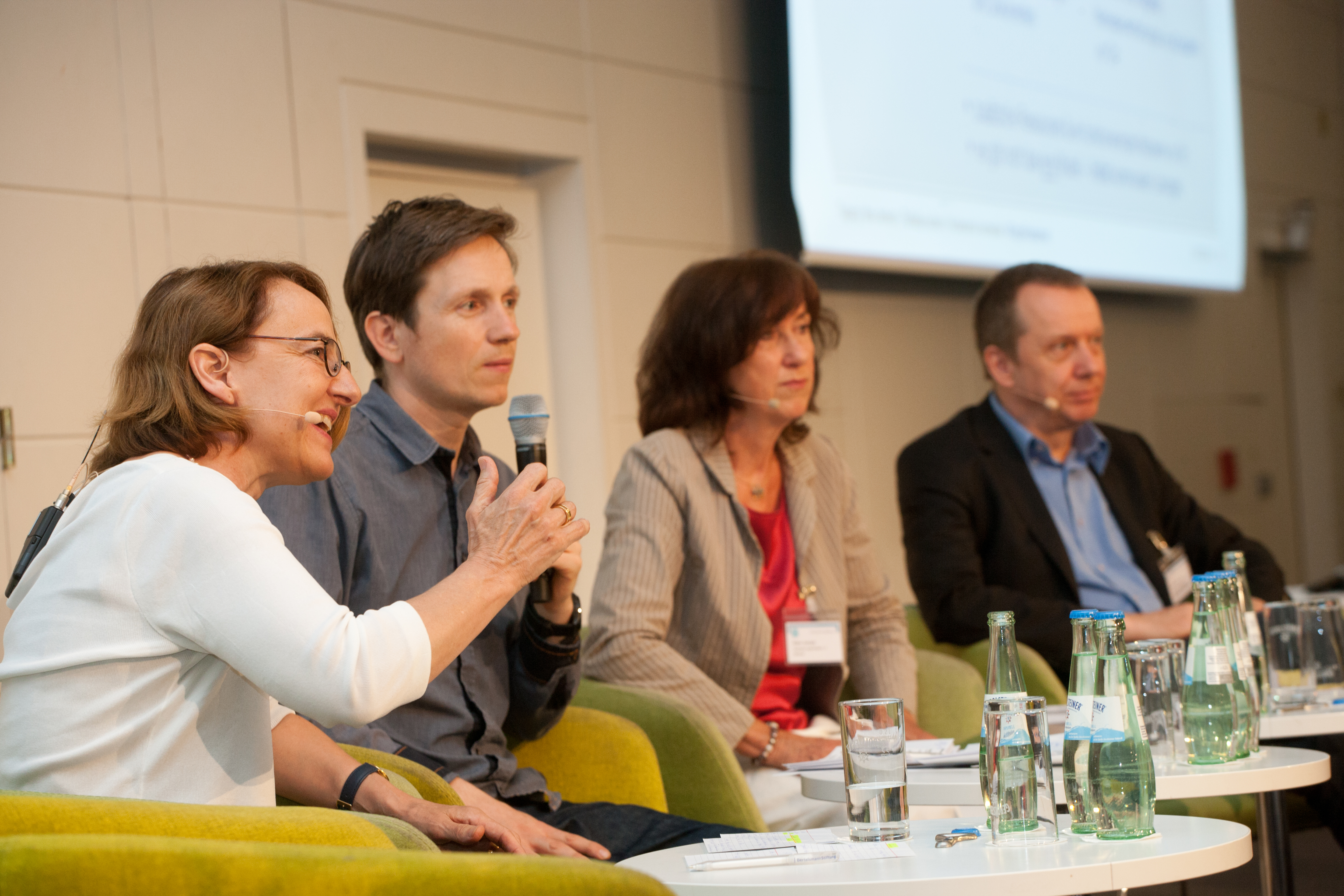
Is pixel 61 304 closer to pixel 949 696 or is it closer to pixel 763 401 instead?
pixel 763 401

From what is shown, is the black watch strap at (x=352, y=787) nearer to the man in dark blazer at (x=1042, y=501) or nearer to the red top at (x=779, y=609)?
the red top at (x=779, y=609)

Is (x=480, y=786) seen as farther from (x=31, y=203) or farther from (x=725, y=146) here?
(x=725, y=146)

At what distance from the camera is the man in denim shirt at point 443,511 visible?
1.97 m

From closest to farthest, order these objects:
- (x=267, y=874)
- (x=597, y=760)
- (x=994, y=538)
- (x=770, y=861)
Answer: (x=267, y=874), (x=770, y=861), (x=597, y=760), (x=994, y=538)

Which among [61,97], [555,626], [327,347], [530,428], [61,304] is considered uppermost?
[61,97]

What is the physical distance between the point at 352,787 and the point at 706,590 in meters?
1.06

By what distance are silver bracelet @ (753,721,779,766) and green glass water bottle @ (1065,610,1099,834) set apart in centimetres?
110

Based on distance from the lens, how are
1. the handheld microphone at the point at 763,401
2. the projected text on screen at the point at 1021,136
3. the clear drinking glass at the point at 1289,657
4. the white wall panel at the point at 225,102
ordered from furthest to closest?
1. the projected text on screen at the point at 1021,136
2. the white wall panel at the point at 225,102
3. the handheld microphone at the point at 763,401
4. the clear drinking glass at the point at 1289,657

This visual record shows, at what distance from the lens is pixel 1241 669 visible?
1.87 meters

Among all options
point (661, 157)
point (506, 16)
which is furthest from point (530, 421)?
point (661, 157)

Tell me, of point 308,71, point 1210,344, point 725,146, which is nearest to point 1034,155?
point 725,146

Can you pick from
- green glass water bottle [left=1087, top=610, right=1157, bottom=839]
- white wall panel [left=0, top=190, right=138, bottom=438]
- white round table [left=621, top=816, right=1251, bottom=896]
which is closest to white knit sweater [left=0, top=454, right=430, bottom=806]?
white round table [left=621, top=816, right=1251, bottom=896]

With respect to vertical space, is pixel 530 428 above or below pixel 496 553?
above

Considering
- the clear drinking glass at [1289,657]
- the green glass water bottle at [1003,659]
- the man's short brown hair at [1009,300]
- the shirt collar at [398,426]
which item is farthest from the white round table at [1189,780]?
the man's short brown hair at [1009,300]
